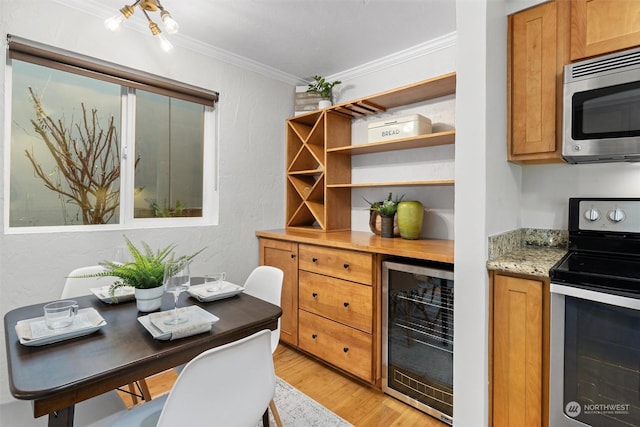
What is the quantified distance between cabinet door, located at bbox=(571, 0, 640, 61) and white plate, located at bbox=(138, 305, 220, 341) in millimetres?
2020

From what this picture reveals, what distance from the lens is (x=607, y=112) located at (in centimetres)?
138

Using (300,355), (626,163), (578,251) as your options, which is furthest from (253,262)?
(626,163)

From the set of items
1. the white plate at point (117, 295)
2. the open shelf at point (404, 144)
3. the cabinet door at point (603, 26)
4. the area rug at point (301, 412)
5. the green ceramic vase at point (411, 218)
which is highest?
the cabinet door at point (603, 26)

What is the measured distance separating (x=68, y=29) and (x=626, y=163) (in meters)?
3.26

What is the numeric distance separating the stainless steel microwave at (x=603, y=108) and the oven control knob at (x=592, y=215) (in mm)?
288

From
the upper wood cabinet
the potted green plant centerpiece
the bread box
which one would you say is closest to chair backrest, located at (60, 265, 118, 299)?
the potted green plant centerpiece

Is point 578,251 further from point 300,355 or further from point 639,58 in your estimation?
point 300,355

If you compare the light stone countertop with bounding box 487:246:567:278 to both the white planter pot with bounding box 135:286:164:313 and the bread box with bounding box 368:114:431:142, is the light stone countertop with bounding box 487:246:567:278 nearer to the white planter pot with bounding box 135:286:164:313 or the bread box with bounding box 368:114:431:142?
the bread box with bounding box 368:114:431:142

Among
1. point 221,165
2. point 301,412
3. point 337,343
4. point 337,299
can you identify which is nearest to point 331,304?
point 337,299

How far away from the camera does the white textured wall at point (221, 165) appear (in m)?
1.83

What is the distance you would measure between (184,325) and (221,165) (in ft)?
5.84

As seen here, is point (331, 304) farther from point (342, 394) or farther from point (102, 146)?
point (102, 146)

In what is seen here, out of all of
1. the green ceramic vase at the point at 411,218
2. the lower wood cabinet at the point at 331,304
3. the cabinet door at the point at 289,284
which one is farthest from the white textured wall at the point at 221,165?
the green ceramic vase at the point at 411,218

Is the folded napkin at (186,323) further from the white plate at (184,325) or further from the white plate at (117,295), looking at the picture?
the white plate at (117,295)
